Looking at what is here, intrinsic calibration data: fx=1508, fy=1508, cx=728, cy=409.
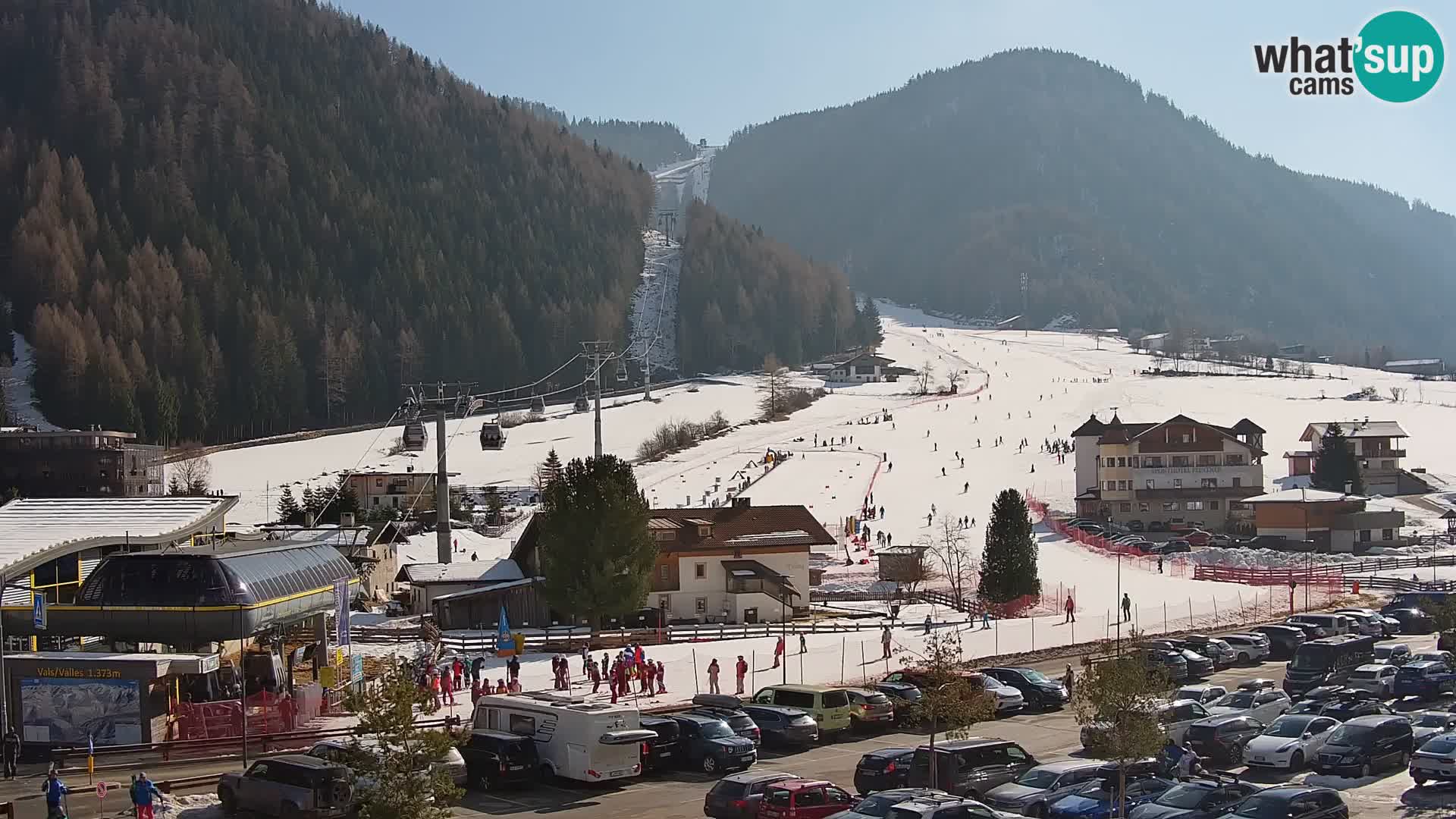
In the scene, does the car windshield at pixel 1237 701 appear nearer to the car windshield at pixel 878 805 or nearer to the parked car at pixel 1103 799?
the parked car at pixel 1103 799

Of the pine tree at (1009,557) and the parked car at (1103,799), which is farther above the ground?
the pine tree at (1009,557)

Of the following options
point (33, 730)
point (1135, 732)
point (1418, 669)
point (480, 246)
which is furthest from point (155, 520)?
point (480, 246)

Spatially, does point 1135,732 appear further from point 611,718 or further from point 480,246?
point 480,246

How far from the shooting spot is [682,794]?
70.6 feet

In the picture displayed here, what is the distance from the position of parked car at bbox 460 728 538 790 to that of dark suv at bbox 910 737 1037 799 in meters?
5.54

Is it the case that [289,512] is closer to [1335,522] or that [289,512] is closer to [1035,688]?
[1035,688]

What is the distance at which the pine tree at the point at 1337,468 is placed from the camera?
76.5 m

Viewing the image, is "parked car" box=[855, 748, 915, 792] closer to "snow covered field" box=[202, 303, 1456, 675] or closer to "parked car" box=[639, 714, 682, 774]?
"parked car" box=[639, 714, 682, 774]

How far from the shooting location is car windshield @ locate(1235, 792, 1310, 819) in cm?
1748

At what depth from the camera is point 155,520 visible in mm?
34156

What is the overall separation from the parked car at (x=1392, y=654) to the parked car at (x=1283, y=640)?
2432 mm

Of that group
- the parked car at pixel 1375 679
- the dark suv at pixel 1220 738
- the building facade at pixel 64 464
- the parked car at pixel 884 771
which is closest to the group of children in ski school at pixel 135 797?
the parked car at pixel 884 771

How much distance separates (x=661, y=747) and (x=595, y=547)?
16640 millimetres

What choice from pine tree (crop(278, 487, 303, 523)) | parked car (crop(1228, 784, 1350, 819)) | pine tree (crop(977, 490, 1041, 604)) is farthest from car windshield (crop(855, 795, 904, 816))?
pine tree (crop(278, 487, 303, 523))
